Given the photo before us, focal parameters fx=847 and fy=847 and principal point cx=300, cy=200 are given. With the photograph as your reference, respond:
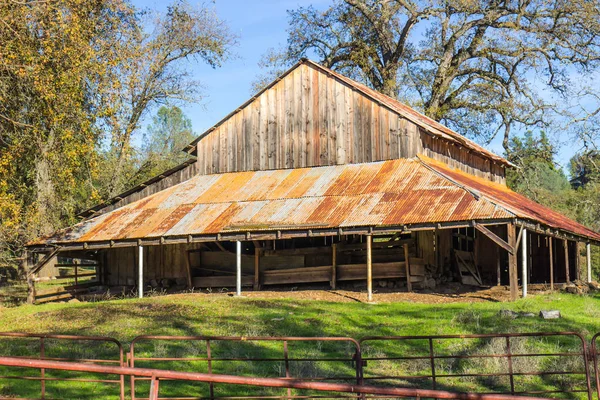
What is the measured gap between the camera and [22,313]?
26719 millimetres

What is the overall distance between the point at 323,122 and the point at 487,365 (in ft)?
60.0

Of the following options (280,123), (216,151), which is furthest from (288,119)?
(216,151)

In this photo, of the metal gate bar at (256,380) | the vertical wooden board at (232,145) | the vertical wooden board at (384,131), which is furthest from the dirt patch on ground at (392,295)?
the metal gate bar at (256,380)

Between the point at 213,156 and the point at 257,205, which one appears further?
the point at 213,156

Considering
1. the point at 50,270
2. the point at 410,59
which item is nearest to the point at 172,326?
the point at 50,270

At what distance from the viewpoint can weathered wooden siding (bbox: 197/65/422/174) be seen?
31781 mm

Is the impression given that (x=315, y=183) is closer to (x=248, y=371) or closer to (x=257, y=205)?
(x=257, y=205)

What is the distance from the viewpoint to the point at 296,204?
28.8 m

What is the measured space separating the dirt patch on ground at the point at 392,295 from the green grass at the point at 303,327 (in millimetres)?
1155

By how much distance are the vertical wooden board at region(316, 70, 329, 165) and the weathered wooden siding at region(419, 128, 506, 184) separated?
12.4ft

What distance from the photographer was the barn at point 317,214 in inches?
1049

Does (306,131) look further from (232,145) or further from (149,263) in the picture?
→ (149,263)

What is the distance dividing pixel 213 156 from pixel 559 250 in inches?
569

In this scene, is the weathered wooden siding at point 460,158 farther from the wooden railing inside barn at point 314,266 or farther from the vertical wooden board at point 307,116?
the wooden railing inside barn at point 314,266
